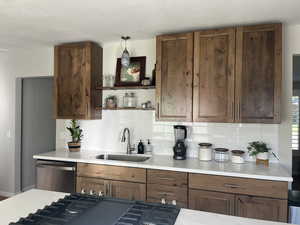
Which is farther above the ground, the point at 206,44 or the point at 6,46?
the point at 6,46

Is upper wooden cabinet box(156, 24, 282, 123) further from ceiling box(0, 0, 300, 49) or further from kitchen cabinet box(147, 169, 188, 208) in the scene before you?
kitchen cabinet box(147, 169, 188, 208)

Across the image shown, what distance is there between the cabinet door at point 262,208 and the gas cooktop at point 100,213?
119 centimetres

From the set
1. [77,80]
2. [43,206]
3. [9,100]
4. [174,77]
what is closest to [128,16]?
[174,77]

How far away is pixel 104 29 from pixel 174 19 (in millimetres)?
867

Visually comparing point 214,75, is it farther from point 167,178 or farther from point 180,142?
point 167,178

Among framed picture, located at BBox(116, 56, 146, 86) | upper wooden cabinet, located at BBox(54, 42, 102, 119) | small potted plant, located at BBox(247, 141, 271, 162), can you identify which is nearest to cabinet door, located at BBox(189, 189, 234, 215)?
small potted plant, located at BBox(247, 141, 271, 162)

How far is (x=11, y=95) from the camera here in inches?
154

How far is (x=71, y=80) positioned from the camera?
10.4 ft

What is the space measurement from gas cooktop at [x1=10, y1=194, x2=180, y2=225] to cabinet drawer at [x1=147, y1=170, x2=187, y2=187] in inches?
42.6

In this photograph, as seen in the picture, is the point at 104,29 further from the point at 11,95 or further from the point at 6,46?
the point at 11,95

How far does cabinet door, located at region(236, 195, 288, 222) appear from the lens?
2.07 meters

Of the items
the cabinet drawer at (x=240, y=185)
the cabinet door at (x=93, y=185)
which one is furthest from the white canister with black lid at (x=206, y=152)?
the cabinet door at (x=93, y=185)

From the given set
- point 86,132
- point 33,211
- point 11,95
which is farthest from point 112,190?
point 11,95

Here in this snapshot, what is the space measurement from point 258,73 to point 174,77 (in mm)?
915
